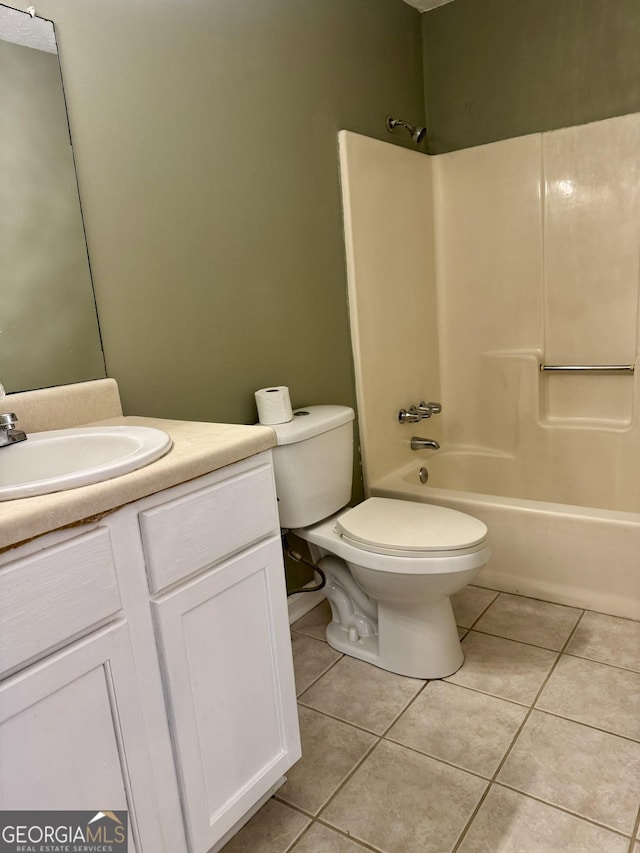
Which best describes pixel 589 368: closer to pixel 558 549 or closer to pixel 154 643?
pixel 558 549

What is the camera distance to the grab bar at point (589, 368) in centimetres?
248

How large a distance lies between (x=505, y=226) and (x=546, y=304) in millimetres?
387

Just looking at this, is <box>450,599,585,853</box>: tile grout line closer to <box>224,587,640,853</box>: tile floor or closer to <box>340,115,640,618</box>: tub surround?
<box>224,587,640,853</box>: tile floor

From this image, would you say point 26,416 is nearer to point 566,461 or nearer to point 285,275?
point 285,275

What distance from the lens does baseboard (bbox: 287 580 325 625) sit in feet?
7.18

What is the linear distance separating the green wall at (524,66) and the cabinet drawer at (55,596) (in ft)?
8.16

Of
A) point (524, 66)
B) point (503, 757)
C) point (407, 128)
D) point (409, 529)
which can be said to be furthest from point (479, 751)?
point (524, 66)

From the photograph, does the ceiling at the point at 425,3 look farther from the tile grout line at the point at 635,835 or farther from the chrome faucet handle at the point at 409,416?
the tile grout line at the point at 635,835

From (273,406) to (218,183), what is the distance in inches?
26.8

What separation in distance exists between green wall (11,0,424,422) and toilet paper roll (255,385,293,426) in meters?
0.08

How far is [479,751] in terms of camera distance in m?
1.52

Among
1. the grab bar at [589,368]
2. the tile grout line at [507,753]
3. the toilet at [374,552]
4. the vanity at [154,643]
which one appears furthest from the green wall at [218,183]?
the tile grout line at [507,753]

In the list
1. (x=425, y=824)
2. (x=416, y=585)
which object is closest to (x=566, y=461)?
(x=416, y=585)

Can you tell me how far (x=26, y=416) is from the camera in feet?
4.43
